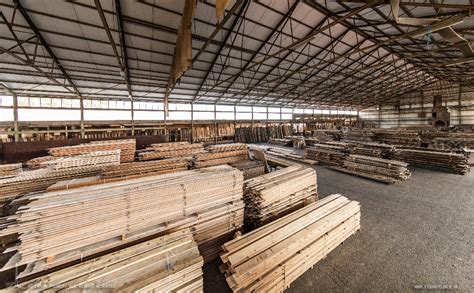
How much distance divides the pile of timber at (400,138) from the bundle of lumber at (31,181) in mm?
19676

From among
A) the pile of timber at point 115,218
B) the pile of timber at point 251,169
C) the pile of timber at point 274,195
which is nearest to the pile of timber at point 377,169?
the pile of timber at point 251,169

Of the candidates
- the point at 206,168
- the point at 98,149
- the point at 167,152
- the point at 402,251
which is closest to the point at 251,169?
the point at 206,168

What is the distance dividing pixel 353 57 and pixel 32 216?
2034 cm

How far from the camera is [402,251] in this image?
379 cm

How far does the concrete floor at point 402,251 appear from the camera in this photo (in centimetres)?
307

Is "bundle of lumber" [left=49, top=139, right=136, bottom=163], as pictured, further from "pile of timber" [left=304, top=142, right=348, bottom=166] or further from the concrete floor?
"pile of timber" [left=304, top=142, right=348, bottom=166]

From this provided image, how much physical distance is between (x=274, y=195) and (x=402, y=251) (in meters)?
2.77

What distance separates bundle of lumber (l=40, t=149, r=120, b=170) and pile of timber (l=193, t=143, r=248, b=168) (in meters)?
3.19

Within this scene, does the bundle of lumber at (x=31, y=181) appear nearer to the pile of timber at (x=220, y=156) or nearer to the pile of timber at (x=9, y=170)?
the pile of timber at (x=9, y=170)

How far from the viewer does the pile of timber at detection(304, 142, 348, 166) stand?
→ 36.3 feet

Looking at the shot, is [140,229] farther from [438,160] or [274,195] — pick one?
[438,160]

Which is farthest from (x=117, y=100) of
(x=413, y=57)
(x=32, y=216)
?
(x=413, y=57)

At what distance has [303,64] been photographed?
1540 centimetres

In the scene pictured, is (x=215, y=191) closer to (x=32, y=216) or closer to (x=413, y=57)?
(x=32, y=216)
